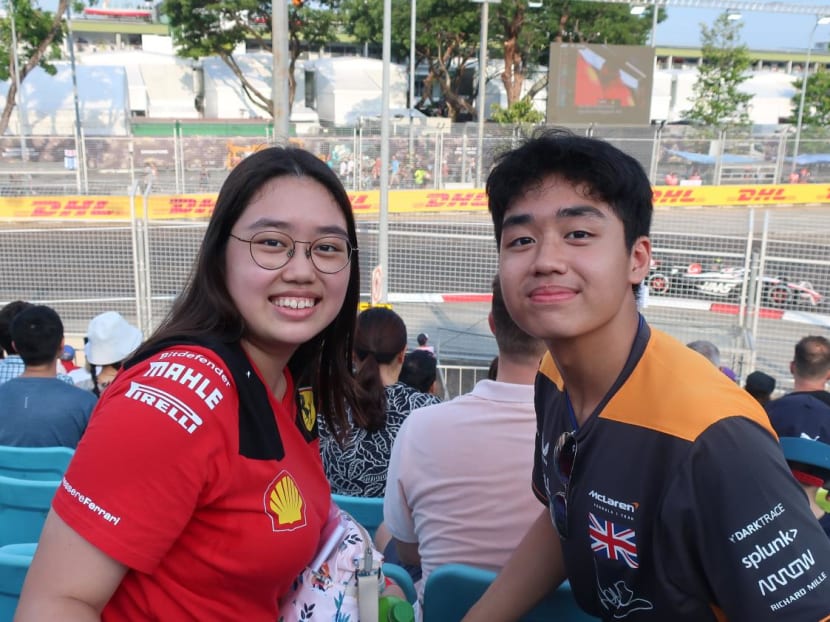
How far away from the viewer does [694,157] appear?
22.3 meters

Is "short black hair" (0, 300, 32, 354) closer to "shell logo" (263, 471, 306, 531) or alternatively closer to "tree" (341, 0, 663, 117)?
"shell logo" (263, 471, 306, 531)

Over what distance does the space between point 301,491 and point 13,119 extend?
142ft

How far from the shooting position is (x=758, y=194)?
71.4 feet

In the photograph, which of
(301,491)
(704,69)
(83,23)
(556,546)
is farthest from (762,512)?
(83,23)

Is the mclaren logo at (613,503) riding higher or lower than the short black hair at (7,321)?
higher

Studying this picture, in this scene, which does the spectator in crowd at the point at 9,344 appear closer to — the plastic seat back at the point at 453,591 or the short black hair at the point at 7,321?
the short black hair at the point at 7,321

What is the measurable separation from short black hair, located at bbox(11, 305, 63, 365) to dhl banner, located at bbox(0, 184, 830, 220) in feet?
10.7

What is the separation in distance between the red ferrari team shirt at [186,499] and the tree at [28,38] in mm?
32434

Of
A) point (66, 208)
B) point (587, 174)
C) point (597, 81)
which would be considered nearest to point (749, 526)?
point (587, 174)

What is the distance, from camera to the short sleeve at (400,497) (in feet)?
8.43

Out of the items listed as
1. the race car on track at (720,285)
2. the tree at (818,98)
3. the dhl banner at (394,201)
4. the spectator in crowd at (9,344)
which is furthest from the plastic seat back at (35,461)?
the tree at (818,98)

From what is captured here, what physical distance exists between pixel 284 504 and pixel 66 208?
41.6 ft

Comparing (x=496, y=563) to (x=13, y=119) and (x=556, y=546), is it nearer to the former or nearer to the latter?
(x=556, y=546)

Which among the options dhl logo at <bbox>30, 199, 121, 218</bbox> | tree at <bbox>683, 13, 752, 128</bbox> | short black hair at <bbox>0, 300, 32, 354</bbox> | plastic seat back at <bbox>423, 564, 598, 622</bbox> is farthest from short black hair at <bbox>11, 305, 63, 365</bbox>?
tree at <bbox>683, 13, 752, 128</bbox>
